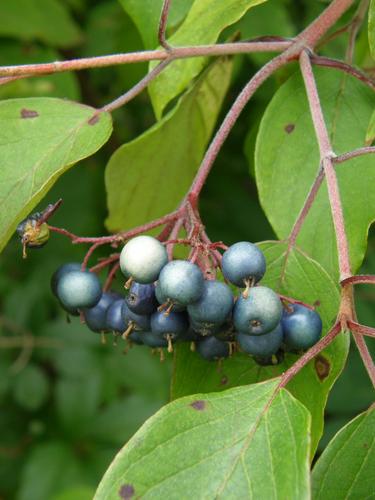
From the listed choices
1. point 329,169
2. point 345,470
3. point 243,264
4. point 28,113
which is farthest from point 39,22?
point 345,470

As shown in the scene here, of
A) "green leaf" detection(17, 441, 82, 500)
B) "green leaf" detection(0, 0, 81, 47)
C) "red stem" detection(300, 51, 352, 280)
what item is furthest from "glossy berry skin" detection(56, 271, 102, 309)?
"green leaf" detection(17, 441, 82, 500)

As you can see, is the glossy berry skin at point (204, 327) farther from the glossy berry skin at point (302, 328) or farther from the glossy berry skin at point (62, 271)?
the glossy berry skin at point (62, 271)

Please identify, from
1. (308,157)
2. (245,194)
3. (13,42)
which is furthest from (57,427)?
(308,157)

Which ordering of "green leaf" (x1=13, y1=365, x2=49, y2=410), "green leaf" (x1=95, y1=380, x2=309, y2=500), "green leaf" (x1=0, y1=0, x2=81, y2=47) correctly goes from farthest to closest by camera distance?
"green leaf" (x1=13, y1=365, x2=49, y2=410), "green leaf" (x1=0, y1=0, x2=81, y2=47), "green leaf" (x1=95, y1=380, x2=309, y2=500)

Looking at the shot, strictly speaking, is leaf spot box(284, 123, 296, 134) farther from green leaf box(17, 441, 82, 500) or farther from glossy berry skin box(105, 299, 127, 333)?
green leaf box(17, 441, 82, 500)

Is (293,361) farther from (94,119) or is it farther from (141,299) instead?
(94,119)

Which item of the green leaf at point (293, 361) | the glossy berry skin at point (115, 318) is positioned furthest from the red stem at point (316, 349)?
the glossy berry skin at point (115, 318)
